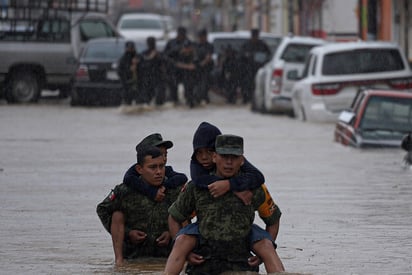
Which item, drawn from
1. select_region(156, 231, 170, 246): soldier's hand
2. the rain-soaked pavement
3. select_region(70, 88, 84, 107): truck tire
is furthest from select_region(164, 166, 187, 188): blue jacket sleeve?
select_region(70, 88, 84, 107): truck tire

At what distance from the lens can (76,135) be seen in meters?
26.9

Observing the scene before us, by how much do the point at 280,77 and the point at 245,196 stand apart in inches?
Result: 886

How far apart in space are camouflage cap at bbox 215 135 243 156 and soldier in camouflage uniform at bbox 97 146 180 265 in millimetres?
1448

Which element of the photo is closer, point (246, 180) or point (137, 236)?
point (246, 180)

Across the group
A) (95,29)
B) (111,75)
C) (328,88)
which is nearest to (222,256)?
(328,88)

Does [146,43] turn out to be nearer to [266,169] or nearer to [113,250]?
[266,169]

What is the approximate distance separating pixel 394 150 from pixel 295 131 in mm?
5427

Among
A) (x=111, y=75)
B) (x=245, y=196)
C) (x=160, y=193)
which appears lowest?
(x=111, y=75)

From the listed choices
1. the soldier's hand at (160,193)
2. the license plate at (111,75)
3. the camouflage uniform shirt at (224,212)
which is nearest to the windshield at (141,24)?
the license plate at (111,75)

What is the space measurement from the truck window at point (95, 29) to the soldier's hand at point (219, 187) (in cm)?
2916

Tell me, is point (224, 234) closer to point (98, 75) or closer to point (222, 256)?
point (222, 256)

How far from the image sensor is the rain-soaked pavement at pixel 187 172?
38.7 feet

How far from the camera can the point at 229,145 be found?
384 inches

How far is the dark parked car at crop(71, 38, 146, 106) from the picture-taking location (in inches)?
1384
